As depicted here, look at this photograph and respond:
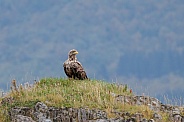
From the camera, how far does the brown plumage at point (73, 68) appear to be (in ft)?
99.5

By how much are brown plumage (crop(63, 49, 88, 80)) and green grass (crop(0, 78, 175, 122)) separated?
178 cm

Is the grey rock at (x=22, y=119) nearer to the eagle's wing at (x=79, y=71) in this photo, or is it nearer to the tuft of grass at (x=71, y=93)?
the tuft of grass at (x=71, y=93)

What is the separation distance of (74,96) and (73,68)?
575 cm

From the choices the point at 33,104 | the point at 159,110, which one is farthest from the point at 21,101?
the point at 159,110

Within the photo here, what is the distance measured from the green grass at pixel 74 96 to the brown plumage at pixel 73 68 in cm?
178

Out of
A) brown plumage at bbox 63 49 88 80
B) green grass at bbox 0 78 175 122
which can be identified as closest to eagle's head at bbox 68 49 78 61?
brown plumage at bbox 63 49 88 80

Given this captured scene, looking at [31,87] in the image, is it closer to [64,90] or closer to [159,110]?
[64,90]

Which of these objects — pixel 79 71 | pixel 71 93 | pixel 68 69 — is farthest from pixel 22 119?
pixel 79 71

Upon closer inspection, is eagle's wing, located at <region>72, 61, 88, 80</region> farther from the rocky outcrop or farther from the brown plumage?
the rocky outcrop

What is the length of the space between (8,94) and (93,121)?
543 centimetres

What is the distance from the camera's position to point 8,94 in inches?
994

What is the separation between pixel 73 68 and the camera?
1192 inches

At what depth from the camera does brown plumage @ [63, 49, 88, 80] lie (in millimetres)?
30312

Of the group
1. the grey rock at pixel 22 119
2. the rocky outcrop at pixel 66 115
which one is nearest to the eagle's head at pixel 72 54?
the rocky outcrop at pixel 66 115
